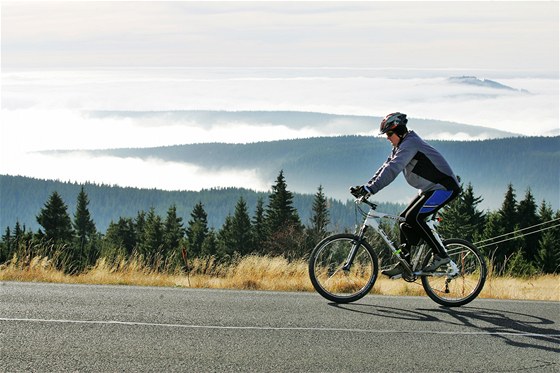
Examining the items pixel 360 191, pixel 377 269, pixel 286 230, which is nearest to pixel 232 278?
pixel 377 269

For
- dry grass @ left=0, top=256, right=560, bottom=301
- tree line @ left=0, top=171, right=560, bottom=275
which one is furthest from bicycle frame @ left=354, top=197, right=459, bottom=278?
tree line @ left=0, top=171, right=560, bottom=275

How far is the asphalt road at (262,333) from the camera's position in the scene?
7406 millimetres

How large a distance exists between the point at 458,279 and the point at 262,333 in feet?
12.1

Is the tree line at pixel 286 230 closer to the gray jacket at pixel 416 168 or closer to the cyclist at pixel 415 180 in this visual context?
the cyclist at pixel 415 180

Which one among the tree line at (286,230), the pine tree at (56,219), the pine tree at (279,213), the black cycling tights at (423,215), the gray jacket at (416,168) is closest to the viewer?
the gray jacket at (416,168)

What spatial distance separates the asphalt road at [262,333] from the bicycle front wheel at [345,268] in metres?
0.23

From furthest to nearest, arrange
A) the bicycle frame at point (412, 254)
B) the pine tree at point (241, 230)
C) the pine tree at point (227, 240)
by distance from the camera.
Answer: the pine tree at point (227, 240)
the pine tree at point (241, 230)
the bicycle frame at point (412, 254)

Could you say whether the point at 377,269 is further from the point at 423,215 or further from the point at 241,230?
the point at 241,230

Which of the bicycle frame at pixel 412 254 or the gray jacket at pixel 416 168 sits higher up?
the gray jacket at pixel 416 168

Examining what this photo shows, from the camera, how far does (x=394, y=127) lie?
1062cm

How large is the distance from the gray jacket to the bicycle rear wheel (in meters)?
0.96

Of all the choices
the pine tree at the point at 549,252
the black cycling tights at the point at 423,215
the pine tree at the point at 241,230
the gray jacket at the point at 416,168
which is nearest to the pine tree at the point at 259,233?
the pine tree at the point at 241,230

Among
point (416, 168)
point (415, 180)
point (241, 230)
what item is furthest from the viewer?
point (241, 230)

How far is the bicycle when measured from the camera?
11047mm
